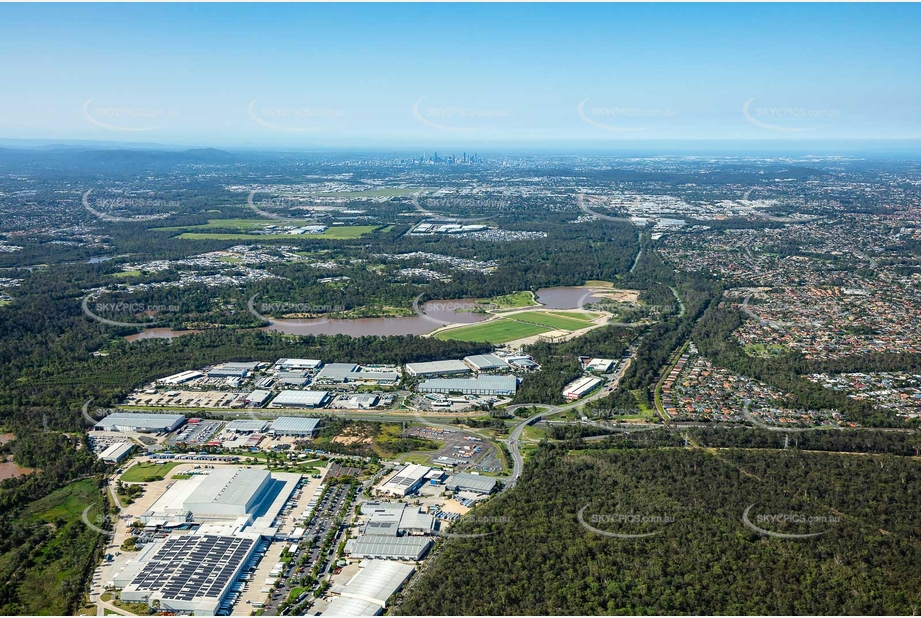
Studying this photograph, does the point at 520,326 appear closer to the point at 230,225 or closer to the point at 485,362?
the point at 485,362

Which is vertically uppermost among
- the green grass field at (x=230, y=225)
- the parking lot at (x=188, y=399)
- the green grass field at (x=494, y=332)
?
the green grass field at (x=230, y=225)

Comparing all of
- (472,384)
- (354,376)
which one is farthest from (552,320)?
(354,376)

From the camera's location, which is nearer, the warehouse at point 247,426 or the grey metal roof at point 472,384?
the warehouse at point 247,426

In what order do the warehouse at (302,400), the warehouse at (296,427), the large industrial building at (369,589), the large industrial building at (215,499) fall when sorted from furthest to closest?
the warehouse at (302,400) → the warehouse at (296,427) → the large industrial building at (215,499) → the large industrial building at (369,589)

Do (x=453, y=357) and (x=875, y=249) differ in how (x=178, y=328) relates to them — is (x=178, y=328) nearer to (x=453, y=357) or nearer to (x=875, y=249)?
(x=453, y=357)

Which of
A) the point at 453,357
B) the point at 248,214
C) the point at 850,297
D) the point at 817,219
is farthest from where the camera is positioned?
the point at 248,214

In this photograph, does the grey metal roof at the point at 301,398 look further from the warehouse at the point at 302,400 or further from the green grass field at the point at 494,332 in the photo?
the green grass field at the point at 494,332

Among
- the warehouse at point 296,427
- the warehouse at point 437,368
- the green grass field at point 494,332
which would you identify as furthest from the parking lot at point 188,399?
the green grass field at point 494,332

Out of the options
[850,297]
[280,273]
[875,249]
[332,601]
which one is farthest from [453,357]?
[875,249]
